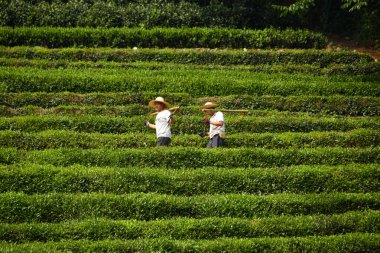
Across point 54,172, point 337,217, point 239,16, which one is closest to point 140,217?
point 54,172

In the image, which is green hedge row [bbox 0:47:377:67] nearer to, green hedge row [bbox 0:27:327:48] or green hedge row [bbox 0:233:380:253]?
green hedge row [bbox 0:27:327:48]

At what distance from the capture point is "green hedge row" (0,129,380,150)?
24219 mm

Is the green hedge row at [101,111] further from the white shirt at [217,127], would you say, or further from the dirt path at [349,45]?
the dirt path at [349,45]

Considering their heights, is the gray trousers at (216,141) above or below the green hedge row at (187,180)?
above

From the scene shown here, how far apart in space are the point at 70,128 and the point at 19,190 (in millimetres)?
4801

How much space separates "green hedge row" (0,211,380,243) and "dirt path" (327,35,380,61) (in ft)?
56.4

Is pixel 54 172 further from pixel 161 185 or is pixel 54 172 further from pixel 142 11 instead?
pixel 142 11

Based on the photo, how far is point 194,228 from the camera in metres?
19.3

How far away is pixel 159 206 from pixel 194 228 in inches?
57.4

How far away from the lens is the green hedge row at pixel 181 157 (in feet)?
75.0

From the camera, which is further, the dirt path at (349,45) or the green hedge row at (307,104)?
the dirt path at (349,45)

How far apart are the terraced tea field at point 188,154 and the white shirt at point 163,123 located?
667mm

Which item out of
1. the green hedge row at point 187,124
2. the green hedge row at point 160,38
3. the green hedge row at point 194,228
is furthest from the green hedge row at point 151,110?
the green hedge row at point 194,228

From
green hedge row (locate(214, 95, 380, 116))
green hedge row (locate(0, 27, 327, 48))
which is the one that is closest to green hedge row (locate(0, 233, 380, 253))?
green hedge row (locate(214, 95, 380, 116))
